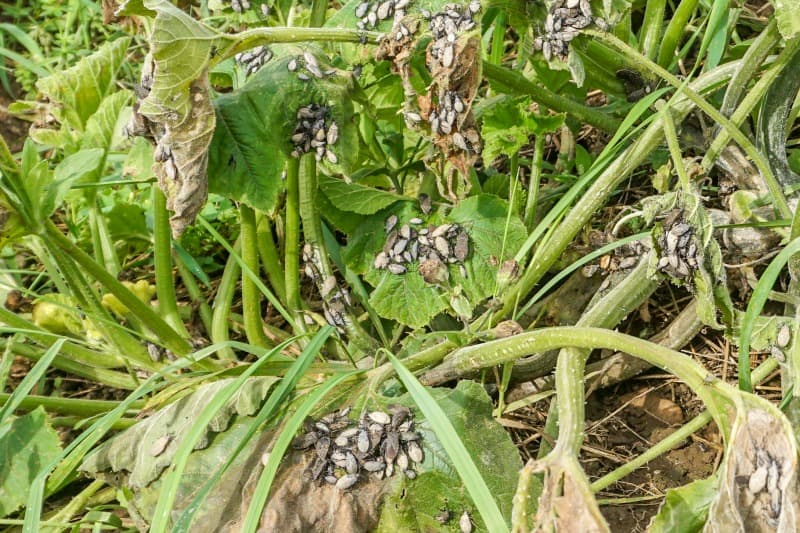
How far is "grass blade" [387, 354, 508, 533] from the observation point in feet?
4.51

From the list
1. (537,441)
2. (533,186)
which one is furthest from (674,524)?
(533,186)

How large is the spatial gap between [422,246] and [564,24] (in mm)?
587

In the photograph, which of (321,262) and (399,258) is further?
(321,262)

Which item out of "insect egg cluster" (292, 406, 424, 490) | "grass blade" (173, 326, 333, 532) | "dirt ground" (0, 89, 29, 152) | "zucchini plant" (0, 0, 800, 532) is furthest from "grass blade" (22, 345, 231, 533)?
"dirt ground" (0, 89, 29, 152)

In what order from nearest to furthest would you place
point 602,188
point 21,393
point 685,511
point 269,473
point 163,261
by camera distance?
1. point 685,511
2. point 269,473
3. point 21,393
4. point 602,188
5. point 163,261

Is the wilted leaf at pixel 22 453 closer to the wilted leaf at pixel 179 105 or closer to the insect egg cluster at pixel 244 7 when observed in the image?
the wilted leaf at pixel 179 105

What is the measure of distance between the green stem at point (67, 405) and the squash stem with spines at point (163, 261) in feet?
0.84

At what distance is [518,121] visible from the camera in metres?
2.01

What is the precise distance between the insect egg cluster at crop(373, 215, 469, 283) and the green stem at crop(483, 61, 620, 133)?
34 centimetres

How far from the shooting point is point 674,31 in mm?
2074

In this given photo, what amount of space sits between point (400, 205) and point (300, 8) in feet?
2.31

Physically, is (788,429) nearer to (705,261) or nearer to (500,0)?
(705,261)

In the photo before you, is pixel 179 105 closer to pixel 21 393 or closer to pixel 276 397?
pixel 276 397

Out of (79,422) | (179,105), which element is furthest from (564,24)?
(79,422)
